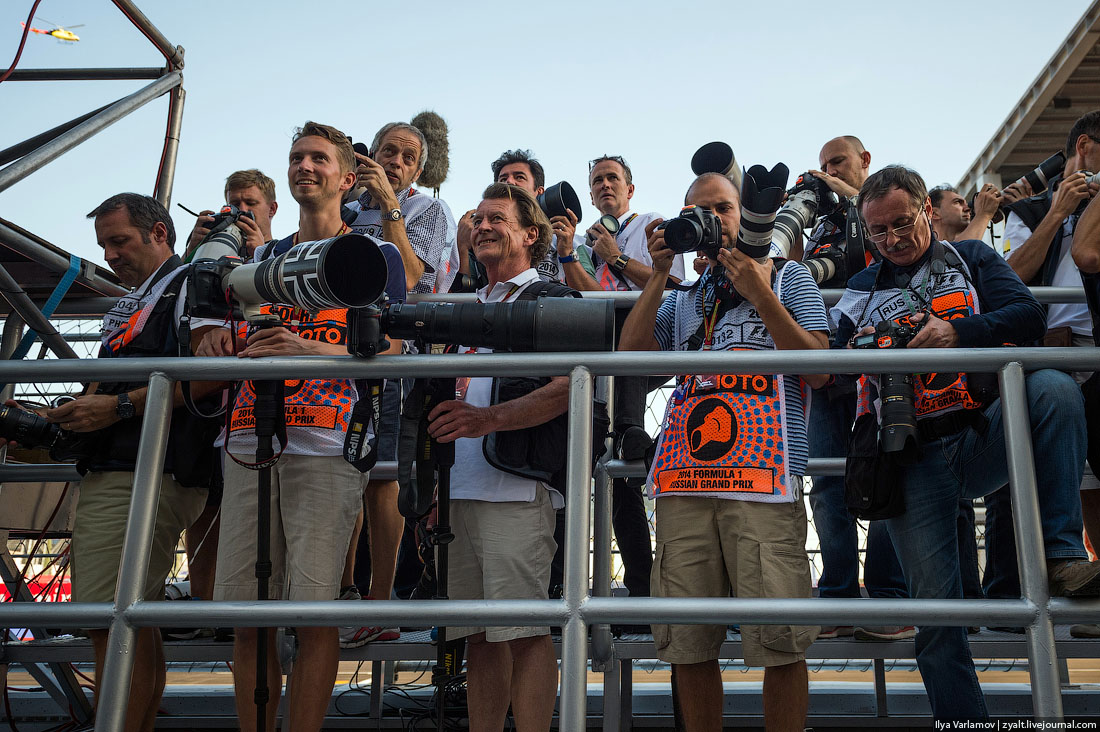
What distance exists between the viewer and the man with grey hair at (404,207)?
3.48m

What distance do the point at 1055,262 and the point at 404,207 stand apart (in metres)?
2.45

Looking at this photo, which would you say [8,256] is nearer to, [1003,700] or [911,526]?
[911,526]

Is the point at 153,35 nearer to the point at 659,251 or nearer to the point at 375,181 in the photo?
the point at 375,181

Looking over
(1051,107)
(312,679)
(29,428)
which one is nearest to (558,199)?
(29,428)

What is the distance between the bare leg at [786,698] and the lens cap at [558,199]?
2.23 m

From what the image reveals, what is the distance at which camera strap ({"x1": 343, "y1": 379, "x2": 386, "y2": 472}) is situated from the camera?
7.82 ft

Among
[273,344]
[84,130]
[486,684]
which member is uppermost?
[84,130]

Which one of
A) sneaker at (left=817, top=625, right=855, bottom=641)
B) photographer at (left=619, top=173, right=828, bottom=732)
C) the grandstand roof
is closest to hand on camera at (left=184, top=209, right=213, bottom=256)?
photographer at (left=619, top=173, right=828, bottom=732)

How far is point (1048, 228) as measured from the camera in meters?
3.23

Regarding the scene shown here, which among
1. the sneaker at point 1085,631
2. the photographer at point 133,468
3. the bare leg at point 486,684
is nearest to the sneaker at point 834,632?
the sneaker at point 1085,631

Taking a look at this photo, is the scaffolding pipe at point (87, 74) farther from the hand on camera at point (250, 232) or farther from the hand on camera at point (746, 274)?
the hand on camera at point (746, 274)

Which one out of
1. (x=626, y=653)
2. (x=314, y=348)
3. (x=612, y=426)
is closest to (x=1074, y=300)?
(x=612, y=426)

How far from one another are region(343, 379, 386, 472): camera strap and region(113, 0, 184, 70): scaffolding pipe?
2.59m

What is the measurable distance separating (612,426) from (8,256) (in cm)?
242
